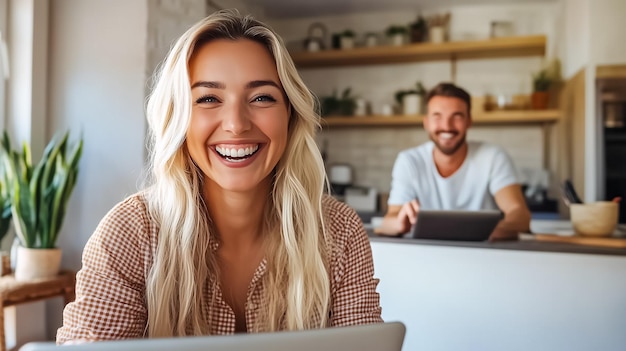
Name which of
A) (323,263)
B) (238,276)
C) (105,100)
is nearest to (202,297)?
(238,276)

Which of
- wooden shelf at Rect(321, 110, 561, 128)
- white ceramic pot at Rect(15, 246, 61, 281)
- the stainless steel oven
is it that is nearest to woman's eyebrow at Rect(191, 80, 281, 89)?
white ceramic pot at Rect(15, 246, 61, 281)

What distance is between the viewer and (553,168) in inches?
168

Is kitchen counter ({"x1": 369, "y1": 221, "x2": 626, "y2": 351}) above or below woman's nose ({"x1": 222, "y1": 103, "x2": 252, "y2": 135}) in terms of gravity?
below

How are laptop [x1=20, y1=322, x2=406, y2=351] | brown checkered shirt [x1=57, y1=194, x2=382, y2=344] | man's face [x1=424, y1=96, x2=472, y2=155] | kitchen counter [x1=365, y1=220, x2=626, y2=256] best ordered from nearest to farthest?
laptop [x1=20, y1=322, x2=406, y2=351], brown checkered shirt [x1=57, y1=194, x2=382, y2=344], kitchen counter [x1=365, y1=220, x2=626, y2=256], man's face [x1=424, y1=96, x2=472, y2=155]

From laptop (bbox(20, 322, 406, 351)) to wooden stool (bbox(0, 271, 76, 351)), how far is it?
6.72ft

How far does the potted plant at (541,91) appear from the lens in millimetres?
3967

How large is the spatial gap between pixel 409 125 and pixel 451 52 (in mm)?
748

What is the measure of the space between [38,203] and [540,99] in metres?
3.50

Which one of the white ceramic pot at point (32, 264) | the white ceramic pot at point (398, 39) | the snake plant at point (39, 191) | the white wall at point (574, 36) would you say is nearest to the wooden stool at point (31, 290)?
the white ceramic pot at point (32, 264)

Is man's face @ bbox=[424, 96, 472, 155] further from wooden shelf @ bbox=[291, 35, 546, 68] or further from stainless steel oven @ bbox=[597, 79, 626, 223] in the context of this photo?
wooden shelf @ bbox=[291, 35, 546, 68]

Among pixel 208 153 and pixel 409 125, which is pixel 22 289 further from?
pixel 409 125

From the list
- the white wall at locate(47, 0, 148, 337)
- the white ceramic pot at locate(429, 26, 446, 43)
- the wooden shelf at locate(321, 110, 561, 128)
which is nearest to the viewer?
the white wall at locate(47, 0, 148, 337)

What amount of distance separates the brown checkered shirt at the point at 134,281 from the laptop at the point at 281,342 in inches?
15.3

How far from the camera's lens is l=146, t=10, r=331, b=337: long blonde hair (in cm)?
97
